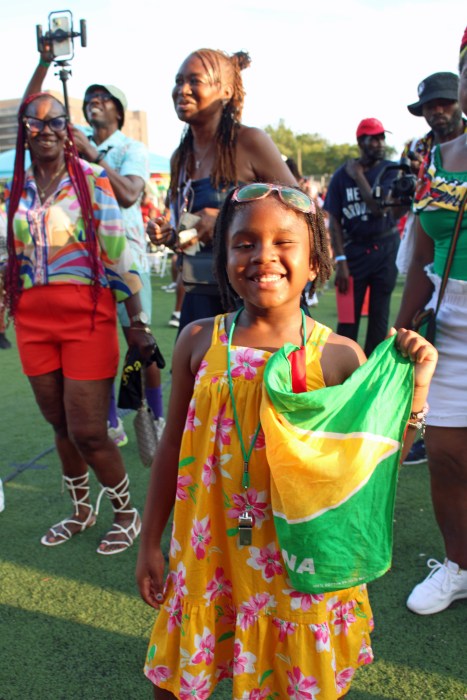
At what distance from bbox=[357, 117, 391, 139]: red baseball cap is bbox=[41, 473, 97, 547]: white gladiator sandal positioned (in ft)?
12.9

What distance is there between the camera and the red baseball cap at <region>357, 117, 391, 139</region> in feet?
18.7

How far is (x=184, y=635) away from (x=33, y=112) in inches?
93.5

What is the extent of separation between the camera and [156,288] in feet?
46.8

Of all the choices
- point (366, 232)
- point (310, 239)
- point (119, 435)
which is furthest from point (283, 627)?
point (366, 232)

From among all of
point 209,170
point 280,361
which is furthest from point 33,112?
point 280,361

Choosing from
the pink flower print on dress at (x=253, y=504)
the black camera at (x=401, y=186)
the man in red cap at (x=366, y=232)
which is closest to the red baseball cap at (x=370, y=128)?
the man in red cap at (x=366, y=232)

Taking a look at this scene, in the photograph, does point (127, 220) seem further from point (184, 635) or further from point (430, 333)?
point (184, 635)

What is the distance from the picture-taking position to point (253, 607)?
1.67 metres

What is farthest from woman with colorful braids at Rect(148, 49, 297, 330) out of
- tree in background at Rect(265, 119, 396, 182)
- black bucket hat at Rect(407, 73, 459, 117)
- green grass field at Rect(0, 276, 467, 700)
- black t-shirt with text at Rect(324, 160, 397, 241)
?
tree in background at Rect(265, 119, 396, 182)

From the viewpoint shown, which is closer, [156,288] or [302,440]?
[302,440]

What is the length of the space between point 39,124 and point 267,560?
7.44 ft

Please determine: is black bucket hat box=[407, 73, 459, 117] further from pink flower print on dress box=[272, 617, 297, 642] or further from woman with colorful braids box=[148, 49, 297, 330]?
pink flower print on dress box=[272, 617, 297, 642]

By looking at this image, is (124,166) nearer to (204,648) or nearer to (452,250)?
(452,250)

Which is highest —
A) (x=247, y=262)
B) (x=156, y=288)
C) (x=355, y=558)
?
(x=247, y=262)
